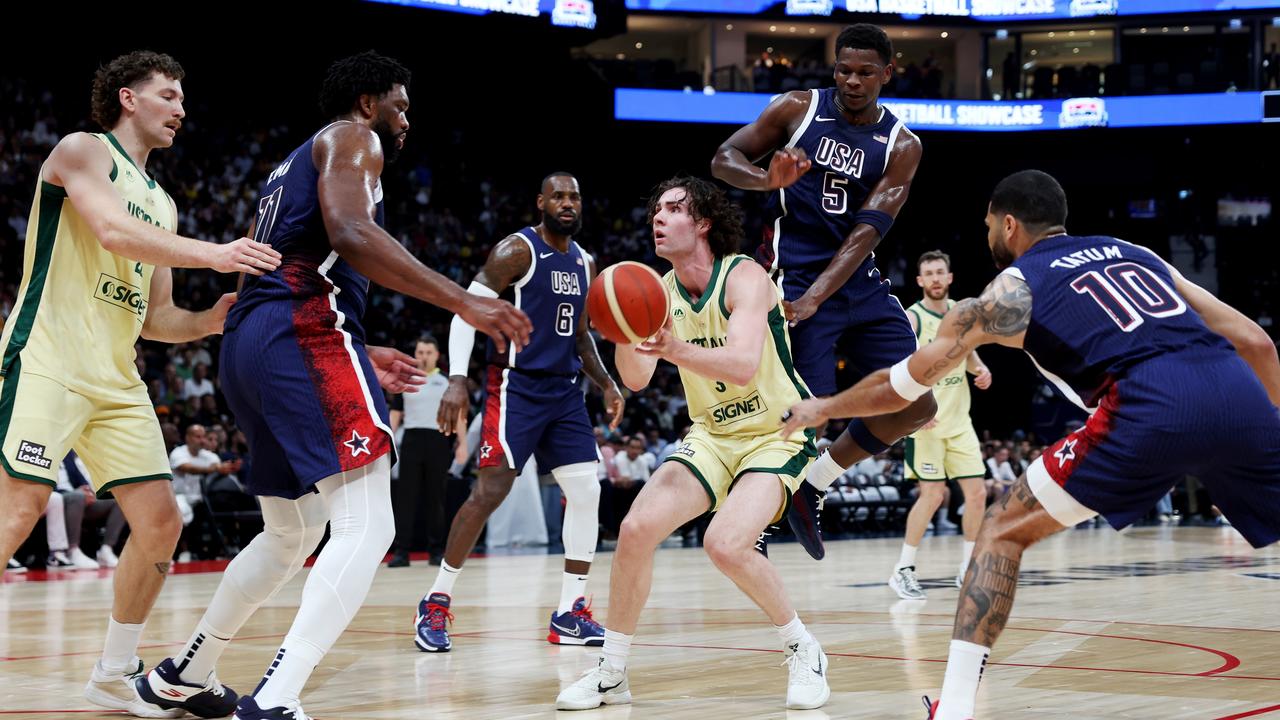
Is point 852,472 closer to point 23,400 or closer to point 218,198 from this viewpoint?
point 218,198

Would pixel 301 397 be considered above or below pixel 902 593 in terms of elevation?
above

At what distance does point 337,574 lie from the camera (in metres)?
3.78

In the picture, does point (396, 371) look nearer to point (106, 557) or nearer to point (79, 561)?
point (79, 561)

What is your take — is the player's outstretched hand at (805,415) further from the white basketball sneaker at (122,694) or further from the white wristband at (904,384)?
the white basketball sneaker at (122,694)

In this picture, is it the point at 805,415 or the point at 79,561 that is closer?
the point at 805,415

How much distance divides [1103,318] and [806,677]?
1565mm

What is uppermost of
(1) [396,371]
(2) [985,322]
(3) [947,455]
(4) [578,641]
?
(2) [985,322]

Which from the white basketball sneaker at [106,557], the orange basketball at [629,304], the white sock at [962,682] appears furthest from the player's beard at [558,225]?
the white basketball sneaker at [106,557]

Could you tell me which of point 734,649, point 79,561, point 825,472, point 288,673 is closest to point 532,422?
point 825,472

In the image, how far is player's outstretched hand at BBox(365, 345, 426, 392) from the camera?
13.6 feet

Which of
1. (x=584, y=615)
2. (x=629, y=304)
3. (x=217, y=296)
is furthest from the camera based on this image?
(x=217, y=296)

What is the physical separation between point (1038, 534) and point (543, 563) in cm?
855

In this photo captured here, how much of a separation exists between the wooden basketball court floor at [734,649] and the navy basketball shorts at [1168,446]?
0.77 m

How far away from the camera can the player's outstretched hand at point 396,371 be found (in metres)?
4.14
